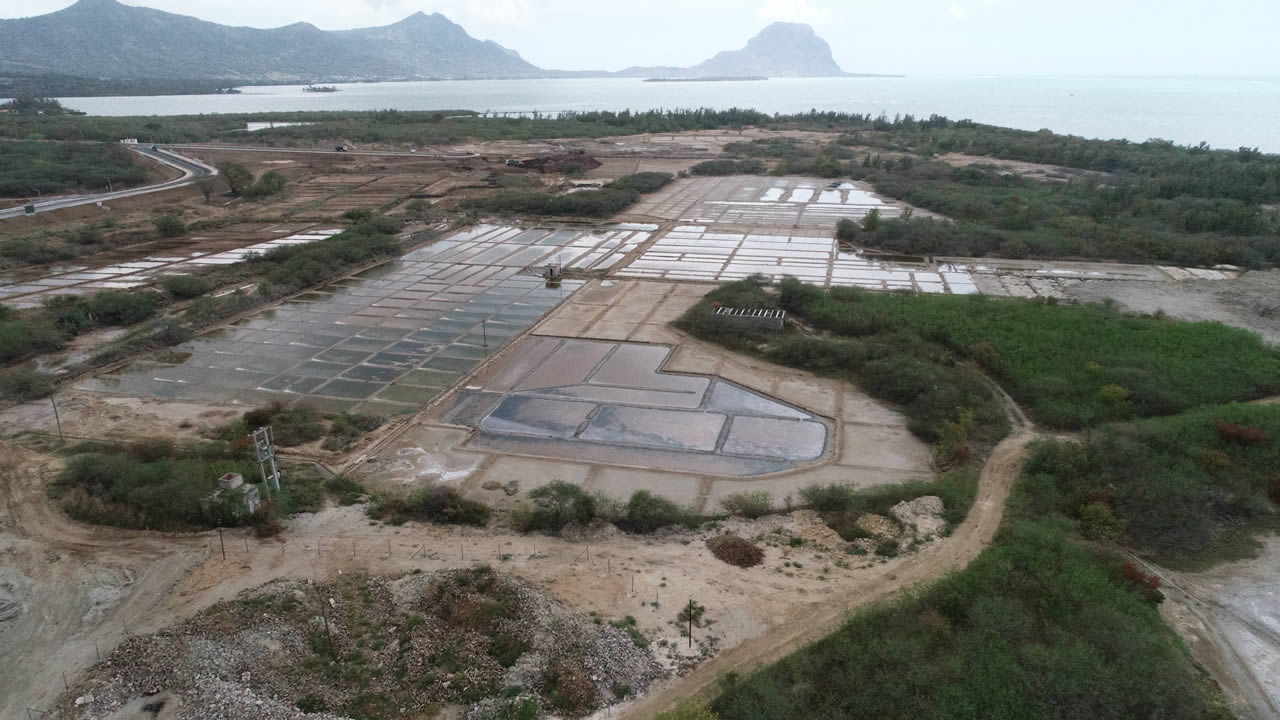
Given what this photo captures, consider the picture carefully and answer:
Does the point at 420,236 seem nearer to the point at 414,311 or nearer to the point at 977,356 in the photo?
the point at 414,311

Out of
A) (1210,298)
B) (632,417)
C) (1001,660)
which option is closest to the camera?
(1001,660)

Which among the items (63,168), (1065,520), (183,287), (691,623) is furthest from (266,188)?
(1065,520)

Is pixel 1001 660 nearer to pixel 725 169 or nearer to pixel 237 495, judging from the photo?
pixel 237 495

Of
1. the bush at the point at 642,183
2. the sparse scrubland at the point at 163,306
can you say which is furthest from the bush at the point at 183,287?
the bush at the point at 642,183

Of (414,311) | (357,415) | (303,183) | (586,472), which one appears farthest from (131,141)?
(586,472)

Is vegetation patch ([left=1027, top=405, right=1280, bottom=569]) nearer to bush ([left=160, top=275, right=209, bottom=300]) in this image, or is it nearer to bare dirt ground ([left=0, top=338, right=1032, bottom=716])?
bare dirt ground ([left=0, top=338, right=1032, bottom=716])

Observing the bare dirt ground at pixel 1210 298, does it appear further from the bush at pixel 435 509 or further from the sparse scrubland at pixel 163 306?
the sparse scrubland at pixel 163 306
